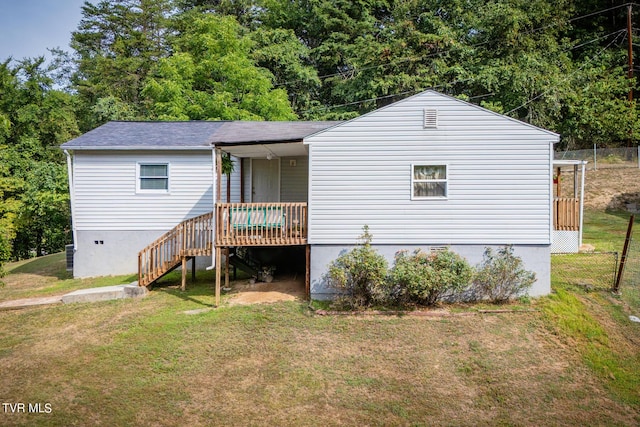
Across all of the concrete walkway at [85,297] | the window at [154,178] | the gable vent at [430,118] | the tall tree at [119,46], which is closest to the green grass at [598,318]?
the gable vent at [430,118]

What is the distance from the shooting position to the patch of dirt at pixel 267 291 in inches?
381

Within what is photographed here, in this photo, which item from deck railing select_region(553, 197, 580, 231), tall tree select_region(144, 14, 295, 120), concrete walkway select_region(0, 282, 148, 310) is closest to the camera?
concrete walkway select_region(0, 282, 148, 310)

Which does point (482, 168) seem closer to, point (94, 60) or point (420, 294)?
point (420, 294)

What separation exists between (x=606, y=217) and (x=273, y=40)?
22.1m

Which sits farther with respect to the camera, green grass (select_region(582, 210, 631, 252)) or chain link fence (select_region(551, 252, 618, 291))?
green grass (select_region(582, 210, 631, 252))

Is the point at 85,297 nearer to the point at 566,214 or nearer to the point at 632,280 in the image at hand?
the point at 632,280

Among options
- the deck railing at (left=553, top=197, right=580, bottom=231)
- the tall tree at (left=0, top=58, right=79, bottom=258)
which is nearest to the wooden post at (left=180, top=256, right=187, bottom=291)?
the deck railing at (left=553, top=197, right=580, bottom=231)

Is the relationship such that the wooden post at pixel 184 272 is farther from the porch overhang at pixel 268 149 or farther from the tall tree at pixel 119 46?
the tall tree at pixel 119 46

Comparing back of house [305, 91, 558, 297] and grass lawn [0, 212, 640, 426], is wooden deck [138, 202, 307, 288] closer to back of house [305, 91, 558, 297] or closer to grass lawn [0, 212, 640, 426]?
back of house [305, 91, 558, 297]

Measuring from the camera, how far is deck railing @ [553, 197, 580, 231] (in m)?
12.1

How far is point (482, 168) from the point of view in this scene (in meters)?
9.38

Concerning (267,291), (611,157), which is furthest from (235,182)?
(611,157)

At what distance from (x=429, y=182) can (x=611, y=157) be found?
19.0m

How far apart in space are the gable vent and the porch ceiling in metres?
3.12
